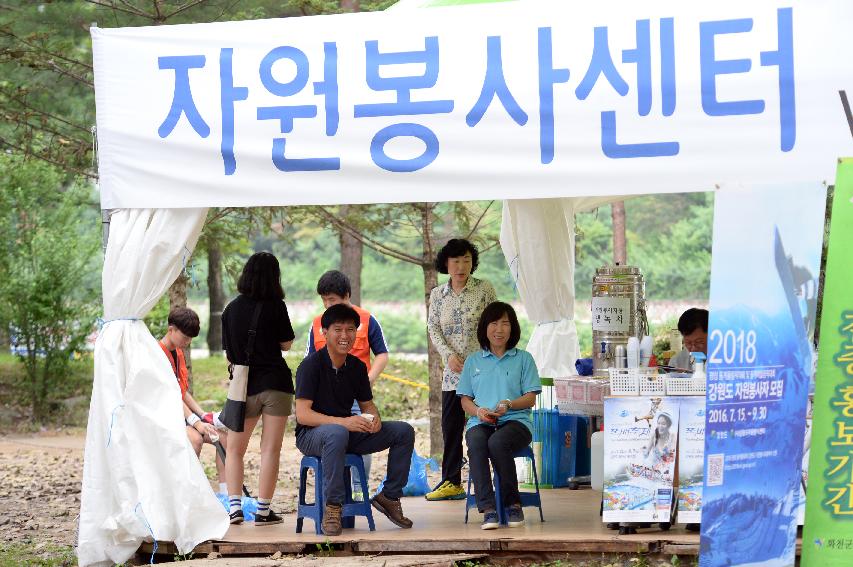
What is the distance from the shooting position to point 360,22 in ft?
19.5

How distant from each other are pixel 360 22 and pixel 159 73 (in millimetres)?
1039

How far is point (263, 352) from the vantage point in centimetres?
670

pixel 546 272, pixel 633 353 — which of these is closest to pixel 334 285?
pixel 633 353

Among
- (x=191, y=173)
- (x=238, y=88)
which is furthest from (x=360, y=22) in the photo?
(x=191, y=173)

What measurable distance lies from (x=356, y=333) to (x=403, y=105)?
5.51 feet

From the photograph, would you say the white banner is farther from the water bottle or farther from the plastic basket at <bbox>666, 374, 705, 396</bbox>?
the water bottle

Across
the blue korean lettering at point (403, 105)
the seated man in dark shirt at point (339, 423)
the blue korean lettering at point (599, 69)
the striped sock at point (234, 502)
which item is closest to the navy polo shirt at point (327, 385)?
the seated man in dark shirt at point (339, 423)

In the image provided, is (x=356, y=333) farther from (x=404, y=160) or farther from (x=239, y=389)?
(x=404, y=160)

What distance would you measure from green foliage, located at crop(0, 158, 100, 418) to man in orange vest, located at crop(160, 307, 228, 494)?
769cm

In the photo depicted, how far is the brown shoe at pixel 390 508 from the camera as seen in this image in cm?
661

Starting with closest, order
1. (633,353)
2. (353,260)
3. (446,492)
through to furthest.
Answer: (633,353) → (446,492) → (353,260)

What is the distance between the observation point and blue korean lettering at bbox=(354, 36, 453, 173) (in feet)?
19.3

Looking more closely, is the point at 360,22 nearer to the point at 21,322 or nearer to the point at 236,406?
the point at 236,406

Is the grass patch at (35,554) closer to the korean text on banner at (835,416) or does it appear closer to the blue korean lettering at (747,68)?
the korean text on banner at (835,416)
